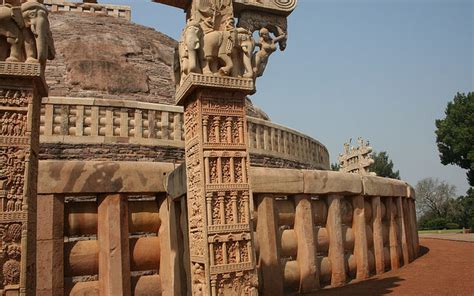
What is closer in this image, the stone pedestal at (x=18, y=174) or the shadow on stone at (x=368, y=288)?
the stone pedestal at (x=18, y=174)

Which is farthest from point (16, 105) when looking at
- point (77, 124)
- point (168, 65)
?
point (168, 65)

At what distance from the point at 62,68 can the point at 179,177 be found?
38.5 feet

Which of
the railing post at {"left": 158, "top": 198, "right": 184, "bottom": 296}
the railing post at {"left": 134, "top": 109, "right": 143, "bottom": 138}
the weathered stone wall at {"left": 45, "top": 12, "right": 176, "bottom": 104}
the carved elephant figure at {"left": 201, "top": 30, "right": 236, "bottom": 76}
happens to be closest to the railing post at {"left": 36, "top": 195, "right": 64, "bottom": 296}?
the railing post at {"left": 158, "top": 198, "right": 184, "bottom": 296}

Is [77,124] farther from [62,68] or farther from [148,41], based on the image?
[148,41]

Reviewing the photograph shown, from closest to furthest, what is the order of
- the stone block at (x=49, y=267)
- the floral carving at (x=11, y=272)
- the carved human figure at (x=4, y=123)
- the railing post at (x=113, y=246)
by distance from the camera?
the floral carving at (x=11, y=272)
the carved human figure at (x=4, y=123)
the stone block at (x=49, y=267)
the railing post at (x=113, y=246)

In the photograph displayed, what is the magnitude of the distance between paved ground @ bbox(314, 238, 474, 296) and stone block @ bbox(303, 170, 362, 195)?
5.46ft

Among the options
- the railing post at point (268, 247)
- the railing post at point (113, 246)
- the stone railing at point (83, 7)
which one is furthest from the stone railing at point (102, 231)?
the stone railing at point (83, 7)

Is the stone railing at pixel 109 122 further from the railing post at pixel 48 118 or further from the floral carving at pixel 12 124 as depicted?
the floral carving at pixel 12 124

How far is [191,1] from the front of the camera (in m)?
5.25

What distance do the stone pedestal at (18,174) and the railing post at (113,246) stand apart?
1.00 m

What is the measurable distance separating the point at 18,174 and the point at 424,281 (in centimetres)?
687

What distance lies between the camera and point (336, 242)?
24.1 feet

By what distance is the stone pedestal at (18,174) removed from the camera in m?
4.09

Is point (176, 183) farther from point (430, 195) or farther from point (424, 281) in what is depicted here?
point (430, 195)
